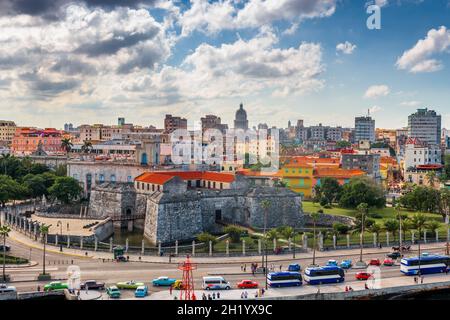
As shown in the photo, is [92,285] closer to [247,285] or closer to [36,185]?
[247,285]

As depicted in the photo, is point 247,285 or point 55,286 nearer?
point 55,286

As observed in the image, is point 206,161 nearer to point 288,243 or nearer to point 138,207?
point 138,207

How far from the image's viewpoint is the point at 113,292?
25.7 metres

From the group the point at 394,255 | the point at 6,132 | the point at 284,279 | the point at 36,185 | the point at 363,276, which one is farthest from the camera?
the point at 6,132

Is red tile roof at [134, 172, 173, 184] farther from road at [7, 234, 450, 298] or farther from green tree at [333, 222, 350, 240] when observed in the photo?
green tree at [333, 222, 350, 240]

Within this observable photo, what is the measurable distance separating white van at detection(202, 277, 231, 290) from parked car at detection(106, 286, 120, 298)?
427cm

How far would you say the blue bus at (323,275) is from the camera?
2838 centimetres

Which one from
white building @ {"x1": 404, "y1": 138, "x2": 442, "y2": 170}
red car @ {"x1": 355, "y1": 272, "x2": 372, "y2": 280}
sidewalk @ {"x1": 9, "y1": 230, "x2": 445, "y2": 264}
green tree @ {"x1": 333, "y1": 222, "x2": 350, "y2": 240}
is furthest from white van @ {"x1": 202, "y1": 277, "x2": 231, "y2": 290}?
white building @ {"x1": 404, "y1": 138, "x2": 442, "y2": 170}

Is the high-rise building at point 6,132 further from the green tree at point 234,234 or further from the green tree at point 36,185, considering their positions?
the green tree at point 234,234

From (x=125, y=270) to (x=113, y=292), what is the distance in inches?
225

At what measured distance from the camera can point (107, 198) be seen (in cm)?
5166

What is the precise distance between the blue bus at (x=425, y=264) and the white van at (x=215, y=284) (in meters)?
10.3

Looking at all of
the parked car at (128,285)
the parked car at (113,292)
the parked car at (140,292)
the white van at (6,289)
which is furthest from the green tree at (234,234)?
the white van at (6,289)

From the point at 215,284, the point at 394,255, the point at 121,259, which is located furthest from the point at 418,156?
the point at 215,284
